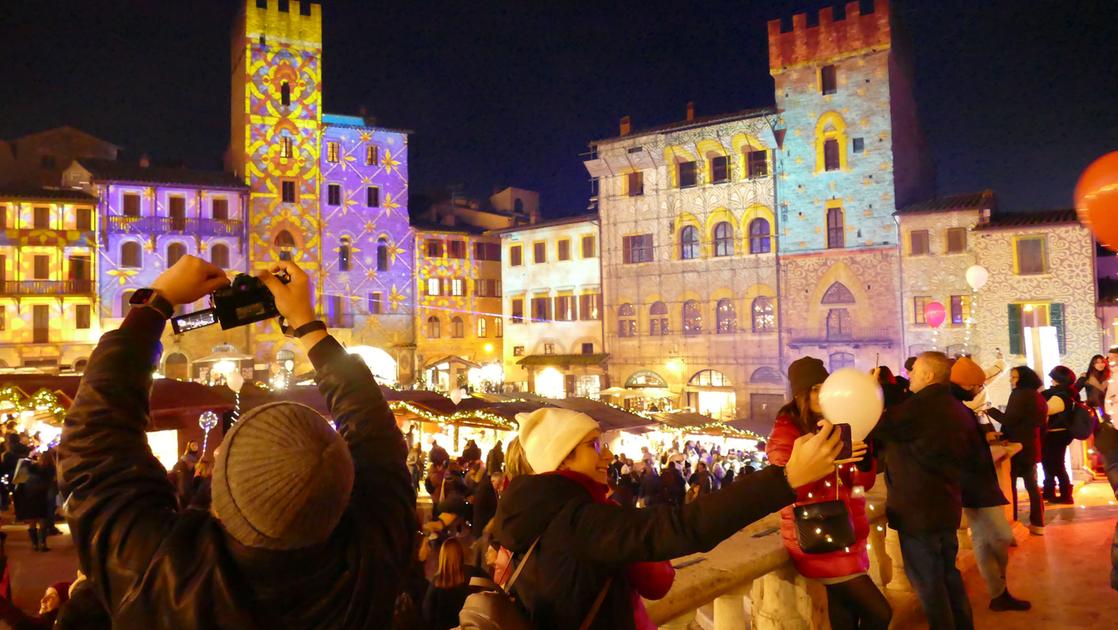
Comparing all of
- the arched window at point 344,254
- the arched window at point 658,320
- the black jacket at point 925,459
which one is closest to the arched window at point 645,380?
the arched window at point 658,320

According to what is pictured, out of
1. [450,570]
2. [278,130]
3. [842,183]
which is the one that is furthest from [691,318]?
[450,570]

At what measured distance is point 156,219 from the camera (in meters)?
35.6

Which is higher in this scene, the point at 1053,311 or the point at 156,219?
the point at 156,219

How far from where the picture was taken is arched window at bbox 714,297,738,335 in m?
32.9

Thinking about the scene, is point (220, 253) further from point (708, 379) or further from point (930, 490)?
point (930, 490)

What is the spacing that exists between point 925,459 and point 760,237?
29.4m

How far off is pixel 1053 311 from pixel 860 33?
41.3 feet

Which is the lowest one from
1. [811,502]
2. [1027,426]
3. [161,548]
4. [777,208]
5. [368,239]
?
[1027,426]

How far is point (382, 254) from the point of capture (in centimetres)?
4038

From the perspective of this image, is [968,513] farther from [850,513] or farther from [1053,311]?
[1053,311]

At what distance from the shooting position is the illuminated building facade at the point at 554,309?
120 feet

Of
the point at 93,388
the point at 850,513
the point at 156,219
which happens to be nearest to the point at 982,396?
the point at 850,513

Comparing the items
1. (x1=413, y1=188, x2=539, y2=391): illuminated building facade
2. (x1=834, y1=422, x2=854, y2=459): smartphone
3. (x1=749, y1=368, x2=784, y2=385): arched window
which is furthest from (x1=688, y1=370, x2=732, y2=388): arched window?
(x1=834, y1=422, x2=854, y2=459): smartphone

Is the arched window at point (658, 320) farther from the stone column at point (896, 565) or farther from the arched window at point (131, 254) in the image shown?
the stone column at point (896, 565)
